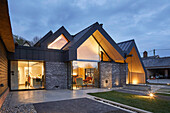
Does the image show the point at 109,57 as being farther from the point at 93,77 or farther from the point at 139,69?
the point at 139,69

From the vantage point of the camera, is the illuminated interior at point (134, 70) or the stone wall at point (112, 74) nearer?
the stone wall at point (112, 74)

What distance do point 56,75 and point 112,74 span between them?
5.77m

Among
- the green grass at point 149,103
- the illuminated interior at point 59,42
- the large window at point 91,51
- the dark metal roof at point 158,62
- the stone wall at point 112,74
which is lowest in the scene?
the green grass at point 149,103

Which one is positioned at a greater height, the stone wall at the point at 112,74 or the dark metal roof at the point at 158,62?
the dark metal roof at the point at 158,62

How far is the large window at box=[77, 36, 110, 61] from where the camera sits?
12586 millimetres

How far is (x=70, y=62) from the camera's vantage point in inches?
504

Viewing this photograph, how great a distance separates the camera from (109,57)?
569 inches

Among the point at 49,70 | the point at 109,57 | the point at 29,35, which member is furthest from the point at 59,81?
the point at 29,35

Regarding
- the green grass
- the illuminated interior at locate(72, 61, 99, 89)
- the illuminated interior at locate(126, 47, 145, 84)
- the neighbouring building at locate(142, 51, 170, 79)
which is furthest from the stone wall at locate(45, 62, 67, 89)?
the neighbouring building at locate(142, 51, 170, 79)

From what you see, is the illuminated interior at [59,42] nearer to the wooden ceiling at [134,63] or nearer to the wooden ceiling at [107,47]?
the wooden ceiling at [107,47]

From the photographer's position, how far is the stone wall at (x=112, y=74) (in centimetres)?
1369

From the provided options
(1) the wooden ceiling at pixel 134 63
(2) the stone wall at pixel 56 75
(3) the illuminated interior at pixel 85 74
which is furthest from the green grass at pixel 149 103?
(1) the wooden ceiling at pixel 134 63

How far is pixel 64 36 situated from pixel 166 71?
27.8m

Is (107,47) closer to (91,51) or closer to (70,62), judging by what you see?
(91,51)
